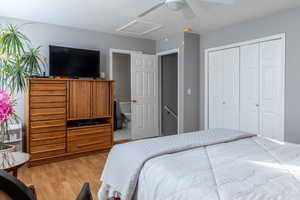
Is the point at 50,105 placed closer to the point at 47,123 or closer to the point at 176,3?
the point at 47,123

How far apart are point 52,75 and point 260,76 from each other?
3618 millimetres

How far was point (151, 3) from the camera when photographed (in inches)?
112

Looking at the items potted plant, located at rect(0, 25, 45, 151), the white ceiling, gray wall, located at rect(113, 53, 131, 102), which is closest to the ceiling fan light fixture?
the white ceiling

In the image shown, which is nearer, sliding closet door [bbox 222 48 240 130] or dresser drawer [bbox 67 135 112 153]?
dresser drawer [bbox 67 135 112 153]

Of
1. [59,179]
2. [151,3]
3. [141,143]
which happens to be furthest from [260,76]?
[59,179]

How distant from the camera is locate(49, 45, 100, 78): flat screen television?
12.1 feet

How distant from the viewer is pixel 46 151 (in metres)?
3.30

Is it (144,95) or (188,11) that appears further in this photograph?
(144,95)

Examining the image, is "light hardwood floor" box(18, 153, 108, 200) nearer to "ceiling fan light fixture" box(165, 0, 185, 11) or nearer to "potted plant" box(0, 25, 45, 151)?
"potted plant" box(0, 25, 45, 151)

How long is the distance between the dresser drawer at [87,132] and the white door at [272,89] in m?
2.76

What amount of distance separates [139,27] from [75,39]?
128 cm

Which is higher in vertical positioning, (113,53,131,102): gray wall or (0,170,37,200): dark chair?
(113,53,131,102): gray wall

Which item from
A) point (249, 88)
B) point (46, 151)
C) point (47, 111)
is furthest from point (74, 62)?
point (249, 88)

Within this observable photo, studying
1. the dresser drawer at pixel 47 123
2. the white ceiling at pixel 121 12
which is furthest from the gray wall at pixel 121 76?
the dresser drawer at pixel 47 123
